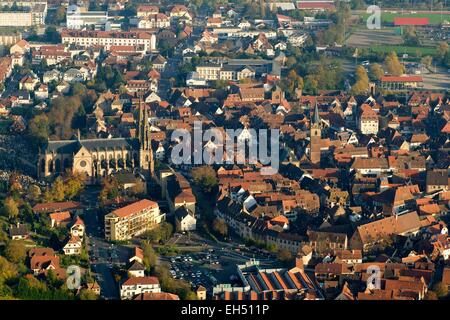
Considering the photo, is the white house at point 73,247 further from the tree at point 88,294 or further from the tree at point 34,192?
the tree at point 34,192

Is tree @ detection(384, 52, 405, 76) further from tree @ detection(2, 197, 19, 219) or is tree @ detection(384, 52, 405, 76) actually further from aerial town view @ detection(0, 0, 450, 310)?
tree @ detection(2, 197, 19, 219)

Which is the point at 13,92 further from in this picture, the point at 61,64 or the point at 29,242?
the point at 29,242

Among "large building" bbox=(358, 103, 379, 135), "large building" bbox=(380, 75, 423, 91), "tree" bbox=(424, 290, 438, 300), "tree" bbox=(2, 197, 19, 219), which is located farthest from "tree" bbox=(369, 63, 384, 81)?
"tree" bbox=(424, 290, 438, 300)

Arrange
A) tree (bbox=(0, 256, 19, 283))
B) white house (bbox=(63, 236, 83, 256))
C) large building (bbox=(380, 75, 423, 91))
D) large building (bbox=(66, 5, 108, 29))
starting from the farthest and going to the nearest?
large building (bbox=(66, 5, 108, 29))
large building (bbox=(380, 75, 423, 91))
white house (bbox=(63, 236, 83, 256))
tree (bbox=(0, 256, 19, 283))

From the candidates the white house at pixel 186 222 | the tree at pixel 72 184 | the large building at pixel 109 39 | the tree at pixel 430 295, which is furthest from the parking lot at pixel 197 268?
the large building at pixel 109 39

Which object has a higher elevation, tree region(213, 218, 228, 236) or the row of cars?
tree region(213, 218, 228, 236)
